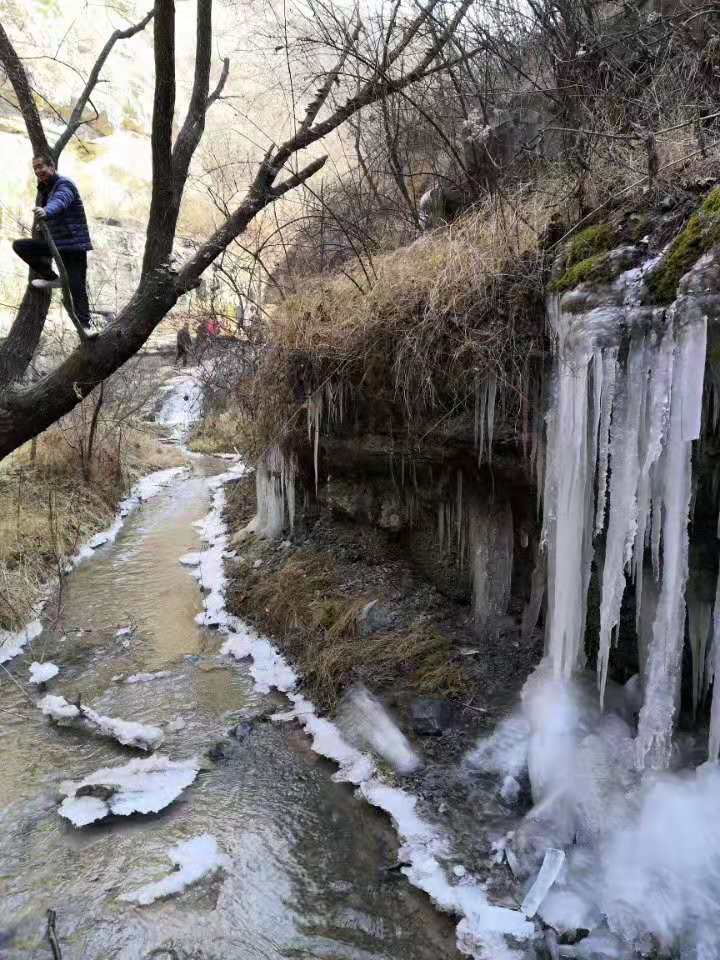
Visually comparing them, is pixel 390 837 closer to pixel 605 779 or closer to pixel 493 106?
pixel 605 779

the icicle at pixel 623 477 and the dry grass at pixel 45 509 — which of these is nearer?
the icicle at pixel 623 477

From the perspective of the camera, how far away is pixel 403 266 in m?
4.72

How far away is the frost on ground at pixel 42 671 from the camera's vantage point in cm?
486

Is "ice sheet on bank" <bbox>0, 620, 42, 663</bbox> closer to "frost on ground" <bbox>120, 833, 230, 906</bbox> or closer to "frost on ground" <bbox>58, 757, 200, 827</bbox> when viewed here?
"frost on ground" <bbox>58, 757, 200, 827</bbox>

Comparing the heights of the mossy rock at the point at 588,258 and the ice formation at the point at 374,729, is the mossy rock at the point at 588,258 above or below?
above

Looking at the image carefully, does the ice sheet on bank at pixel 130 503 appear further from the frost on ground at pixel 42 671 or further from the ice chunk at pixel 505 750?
the ice chunk at pixel 505 750

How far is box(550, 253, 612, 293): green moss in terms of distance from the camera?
9.99ft

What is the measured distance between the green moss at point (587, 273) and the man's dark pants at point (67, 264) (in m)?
2.49

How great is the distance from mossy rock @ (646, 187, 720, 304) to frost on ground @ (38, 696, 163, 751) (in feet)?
12.5

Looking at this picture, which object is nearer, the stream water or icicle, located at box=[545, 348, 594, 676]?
the stream water

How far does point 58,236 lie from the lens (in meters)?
4.67

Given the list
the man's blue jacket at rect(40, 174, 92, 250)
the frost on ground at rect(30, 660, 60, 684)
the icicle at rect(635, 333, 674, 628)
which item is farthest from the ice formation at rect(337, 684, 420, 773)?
the man's blue jacket at rect(40, 174, 92, 250)

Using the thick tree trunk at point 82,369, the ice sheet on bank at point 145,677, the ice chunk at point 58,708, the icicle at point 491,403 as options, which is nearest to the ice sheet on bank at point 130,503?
the ice sheet on bank at point 145,677

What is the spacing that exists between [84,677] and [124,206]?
22.9 meters
